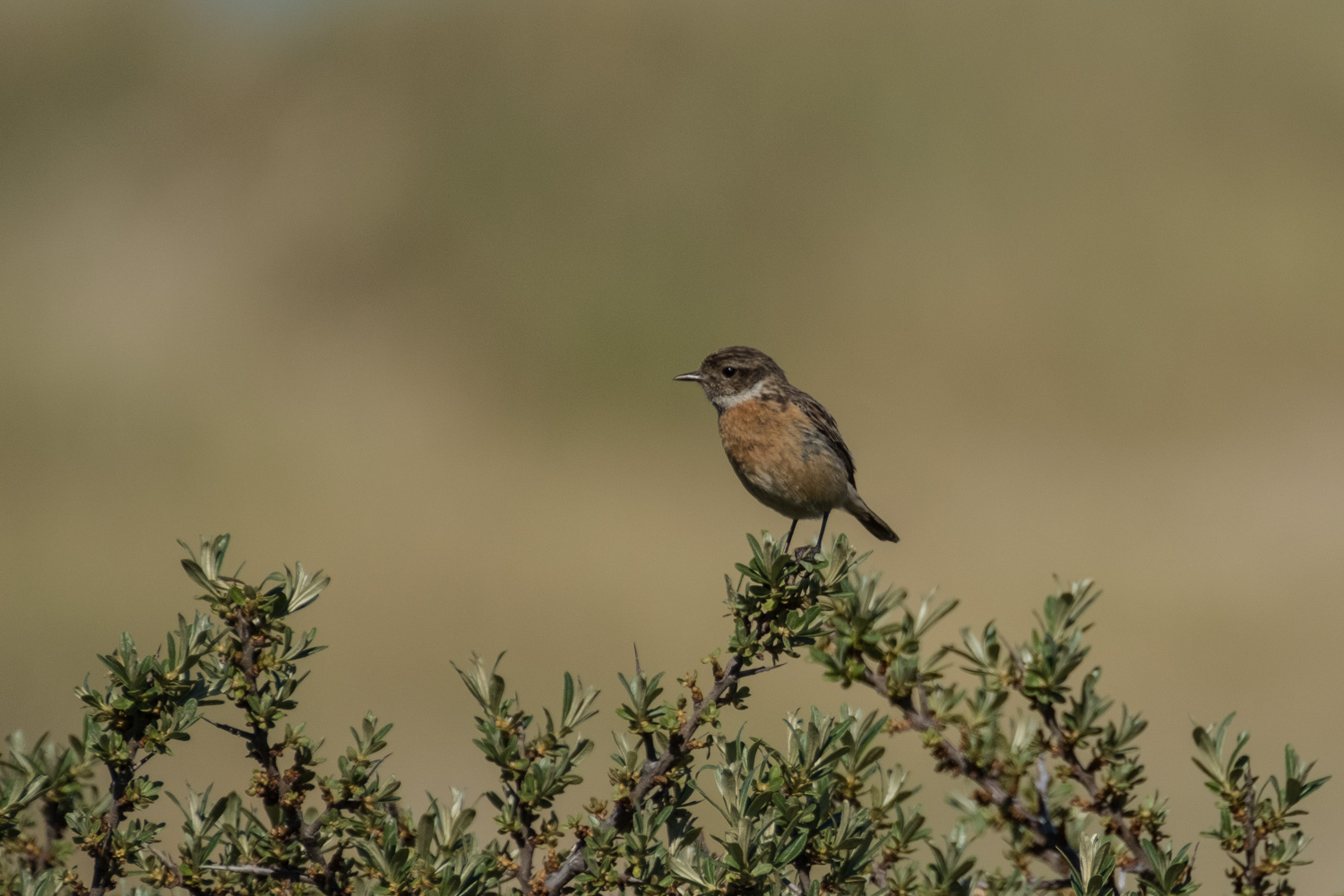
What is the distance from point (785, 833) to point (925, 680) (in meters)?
0.65

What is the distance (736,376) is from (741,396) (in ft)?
0.45

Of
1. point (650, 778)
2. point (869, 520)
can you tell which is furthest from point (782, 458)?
point (650, 778)

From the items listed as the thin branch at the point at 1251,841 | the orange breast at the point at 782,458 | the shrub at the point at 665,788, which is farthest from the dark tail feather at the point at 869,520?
the thin branch at the point at 1251,841

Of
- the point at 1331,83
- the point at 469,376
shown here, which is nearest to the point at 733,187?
the point at 469,376

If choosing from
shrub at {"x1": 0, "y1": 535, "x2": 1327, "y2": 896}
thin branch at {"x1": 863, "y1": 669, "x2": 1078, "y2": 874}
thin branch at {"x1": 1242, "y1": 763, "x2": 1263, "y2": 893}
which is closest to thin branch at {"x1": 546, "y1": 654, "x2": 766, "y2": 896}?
shrub at {"x1": 0, "y1": 535, "x2": 1327, "y2": 896}

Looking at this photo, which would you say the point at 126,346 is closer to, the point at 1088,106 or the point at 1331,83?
the point at 1088,106

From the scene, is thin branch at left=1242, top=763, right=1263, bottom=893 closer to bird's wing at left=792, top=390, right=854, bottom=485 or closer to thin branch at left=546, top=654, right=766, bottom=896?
thin branch at left=546, top=654, right=766, bottom=896

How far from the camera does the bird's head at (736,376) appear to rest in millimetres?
7754

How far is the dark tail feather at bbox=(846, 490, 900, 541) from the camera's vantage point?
816 cm

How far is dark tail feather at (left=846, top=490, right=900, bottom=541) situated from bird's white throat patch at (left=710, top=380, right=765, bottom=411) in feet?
3.28

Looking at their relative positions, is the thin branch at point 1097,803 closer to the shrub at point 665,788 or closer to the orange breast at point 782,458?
the shrub at point 665,788

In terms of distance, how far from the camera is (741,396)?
774cm

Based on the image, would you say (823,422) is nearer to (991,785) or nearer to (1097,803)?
(991,785)

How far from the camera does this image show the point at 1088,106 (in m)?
38.5
